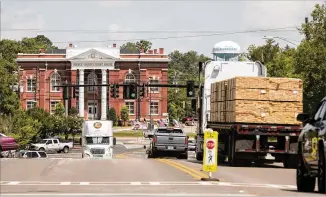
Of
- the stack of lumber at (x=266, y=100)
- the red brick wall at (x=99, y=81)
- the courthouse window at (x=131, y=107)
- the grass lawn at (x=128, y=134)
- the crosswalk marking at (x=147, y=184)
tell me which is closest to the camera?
the crosswalk marking at (x=147, y=184)

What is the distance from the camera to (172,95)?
479 feet

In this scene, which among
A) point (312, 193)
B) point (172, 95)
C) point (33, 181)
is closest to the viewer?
point (312, 193)

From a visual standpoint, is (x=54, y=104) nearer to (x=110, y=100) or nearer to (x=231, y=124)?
(x=110, y=100)

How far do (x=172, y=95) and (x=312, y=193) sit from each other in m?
129

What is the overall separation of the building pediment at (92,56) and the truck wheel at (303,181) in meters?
107

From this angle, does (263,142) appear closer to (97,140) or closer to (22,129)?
(97,140)

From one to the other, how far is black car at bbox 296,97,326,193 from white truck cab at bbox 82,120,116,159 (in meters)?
35.3

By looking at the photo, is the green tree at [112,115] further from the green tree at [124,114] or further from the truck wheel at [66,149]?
the truck wheel at [66,149]

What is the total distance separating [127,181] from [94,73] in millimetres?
106376

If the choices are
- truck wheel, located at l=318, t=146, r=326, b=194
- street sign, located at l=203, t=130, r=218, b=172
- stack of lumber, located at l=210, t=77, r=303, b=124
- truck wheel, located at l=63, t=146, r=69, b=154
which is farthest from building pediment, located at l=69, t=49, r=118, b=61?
truck wheel, located at l=318, t=146, r=326, b=194

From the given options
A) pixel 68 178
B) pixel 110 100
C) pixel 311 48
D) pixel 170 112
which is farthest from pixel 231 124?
Result: pixel 170 112

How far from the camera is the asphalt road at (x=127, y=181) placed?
17422 mm

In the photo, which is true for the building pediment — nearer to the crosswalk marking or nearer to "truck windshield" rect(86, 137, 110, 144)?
"truck windshield" rect(86, 137, 110, 144)

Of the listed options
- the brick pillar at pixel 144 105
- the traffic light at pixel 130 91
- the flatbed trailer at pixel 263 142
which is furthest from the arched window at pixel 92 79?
the flatbed trailer at pixel 263 142
